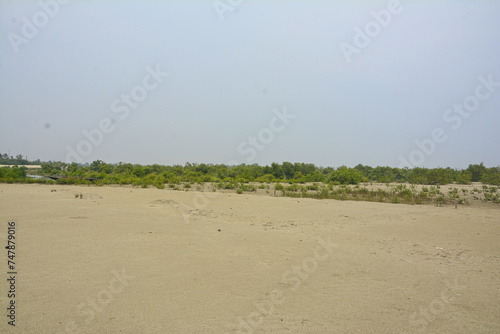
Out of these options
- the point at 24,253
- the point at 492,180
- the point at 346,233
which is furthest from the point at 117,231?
the point at 492,180

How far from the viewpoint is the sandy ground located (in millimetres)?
4258

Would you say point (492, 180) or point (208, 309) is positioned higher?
point (492, 180)

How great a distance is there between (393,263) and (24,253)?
7.96 m

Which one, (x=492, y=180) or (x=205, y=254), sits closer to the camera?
(x=205, y=254)

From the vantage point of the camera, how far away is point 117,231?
9406 mm

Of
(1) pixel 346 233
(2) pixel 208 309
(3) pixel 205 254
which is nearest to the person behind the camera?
(2) pixel 208 309

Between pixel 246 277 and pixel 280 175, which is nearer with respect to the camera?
pixel 246 277

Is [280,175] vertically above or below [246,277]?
above

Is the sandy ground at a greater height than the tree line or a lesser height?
lesser

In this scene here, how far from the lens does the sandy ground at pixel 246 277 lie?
4.26 m

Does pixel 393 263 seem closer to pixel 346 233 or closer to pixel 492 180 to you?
pixel 346 233

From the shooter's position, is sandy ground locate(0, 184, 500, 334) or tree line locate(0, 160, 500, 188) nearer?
sandy ground locate(0, 184, 500, 334)

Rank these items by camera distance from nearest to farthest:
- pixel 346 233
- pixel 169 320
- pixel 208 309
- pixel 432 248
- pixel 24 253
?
pixel 169 320 → pixel 208 309 → pixel 24 253 → pixel 432 248 → pixel 346 233

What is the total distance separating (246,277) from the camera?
598 cm
